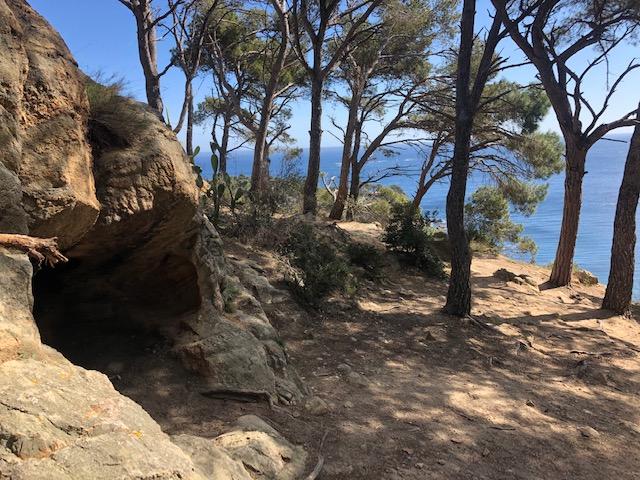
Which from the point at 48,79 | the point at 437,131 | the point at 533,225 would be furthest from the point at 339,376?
the point at 533,225

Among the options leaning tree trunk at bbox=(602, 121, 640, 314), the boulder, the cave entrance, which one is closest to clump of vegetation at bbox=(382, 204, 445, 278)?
leaning tree trunk at bbox=(602, 121, 640, 314)

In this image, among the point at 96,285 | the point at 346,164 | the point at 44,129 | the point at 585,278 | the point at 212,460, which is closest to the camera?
the point at 212,460

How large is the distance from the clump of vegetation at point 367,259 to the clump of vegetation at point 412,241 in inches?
45.8

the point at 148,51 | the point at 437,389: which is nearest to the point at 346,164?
the point at 148,51

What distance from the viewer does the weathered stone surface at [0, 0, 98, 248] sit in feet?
8.57

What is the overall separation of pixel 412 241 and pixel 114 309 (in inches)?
270

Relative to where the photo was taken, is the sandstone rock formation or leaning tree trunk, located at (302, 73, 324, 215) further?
leaning tree trunk, located at (302, 73, 324, 215)

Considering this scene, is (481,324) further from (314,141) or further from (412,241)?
(314,141)

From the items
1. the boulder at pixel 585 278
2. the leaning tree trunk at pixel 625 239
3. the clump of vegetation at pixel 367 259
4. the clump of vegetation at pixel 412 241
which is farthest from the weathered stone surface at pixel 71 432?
the boulder at pixel 585 278

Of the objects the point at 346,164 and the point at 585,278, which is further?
the point at 346,164

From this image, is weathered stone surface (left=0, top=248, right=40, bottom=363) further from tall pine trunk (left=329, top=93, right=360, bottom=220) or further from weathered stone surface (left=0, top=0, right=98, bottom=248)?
tall pine trunk (left=329, top=93, right=360, bottom=220)

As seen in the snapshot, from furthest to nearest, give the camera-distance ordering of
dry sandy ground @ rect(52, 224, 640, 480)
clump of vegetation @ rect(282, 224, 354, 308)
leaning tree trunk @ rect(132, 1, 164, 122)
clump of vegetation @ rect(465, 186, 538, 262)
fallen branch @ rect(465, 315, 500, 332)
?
clump of vegetation @ rect(465, 186, 538, 262), leaning tree trunk @ rect(132, 1, 164, 122), fallen branch @ rect(465, 315, 500, 332), clump of vegetation @ rect(282, 224, 354, 308), dry sandy ground @ rect(52, 224, 640, 480)

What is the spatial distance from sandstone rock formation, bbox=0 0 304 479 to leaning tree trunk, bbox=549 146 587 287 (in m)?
7.82

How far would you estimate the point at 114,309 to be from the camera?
13.9 ft
